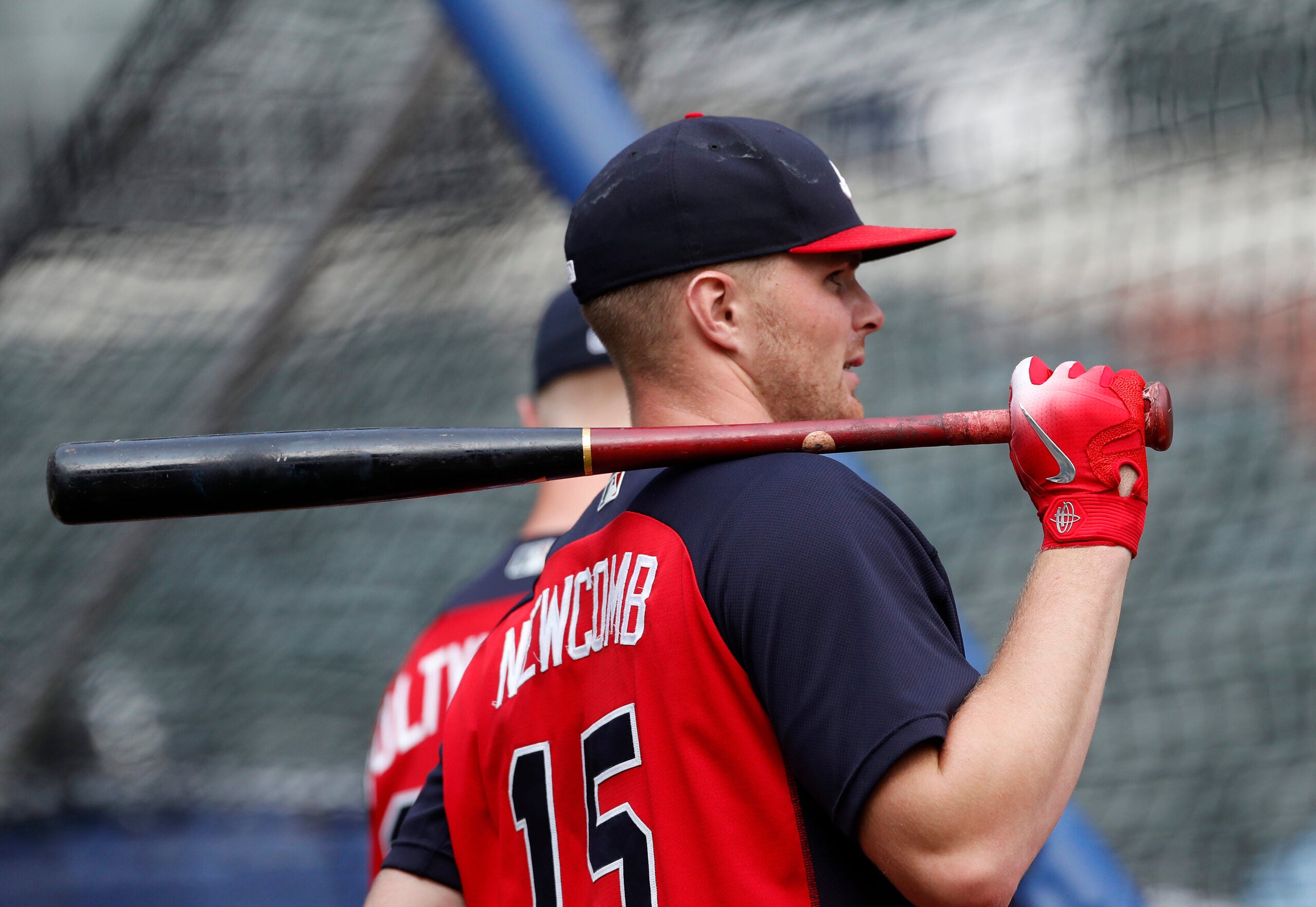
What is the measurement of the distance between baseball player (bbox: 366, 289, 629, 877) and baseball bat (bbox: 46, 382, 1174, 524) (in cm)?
78

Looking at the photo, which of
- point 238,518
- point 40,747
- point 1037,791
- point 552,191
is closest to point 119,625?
point 40,747

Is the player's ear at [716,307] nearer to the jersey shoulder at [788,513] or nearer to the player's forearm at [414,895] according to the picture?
the jersey shoulder at [788,513]

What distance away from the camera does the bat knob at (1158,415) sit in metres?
1.12

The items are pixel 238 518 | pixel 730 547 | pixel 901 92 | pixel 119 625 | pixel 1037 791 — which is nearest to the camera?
pixel 1037 791

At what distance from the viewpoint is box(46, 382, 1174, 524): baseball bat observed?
110cm

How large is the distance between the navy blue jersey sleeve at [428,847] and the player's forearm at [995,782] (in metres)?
0.65

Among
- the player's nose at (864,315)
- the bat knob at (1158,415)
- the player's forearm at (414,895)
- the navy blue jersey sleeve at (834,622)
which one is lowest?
the player's forearm at (414,895)

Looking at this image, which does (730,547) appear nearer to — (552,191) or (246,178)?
(552,191)

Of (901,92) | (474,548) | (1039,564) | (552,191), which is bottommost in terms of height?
(1039,564)

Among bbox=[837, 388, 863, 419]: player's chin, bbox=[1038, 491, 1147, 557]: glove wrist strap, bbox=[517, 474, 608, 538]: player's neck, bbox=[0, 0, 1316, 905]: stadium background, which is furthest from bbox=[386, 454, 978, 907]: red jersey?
bbox=[0, 0, 1316, 905]: stadium background

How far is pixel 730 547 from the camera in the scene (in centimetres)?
103

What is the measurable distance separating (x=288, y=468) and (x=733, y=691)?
0.48 m

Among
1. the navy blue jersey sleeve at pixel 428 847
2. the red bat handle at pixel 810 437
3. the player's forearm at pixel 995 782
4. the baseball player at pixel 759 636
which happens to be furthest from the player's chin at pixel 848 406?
the navy blue jersey sleeve at pixel 428 847

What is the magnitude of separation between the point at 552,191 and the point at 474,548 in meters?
2.25
